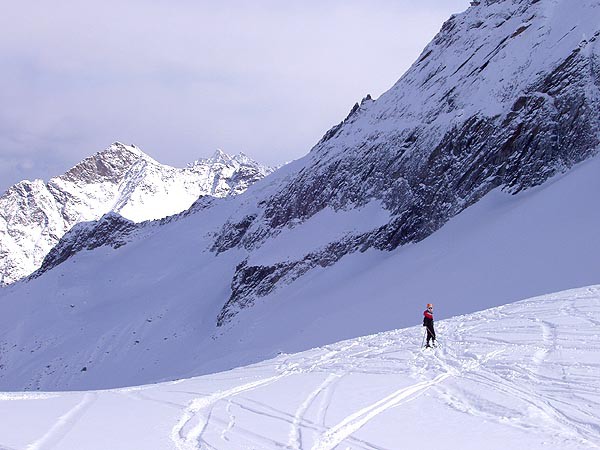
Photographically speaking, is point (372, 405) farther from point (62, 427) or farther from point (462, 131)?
point (462, 131)

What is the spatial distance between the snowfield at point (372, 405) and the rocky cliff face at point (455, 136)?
1217 inches

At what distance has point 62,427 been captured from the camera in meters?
11.3

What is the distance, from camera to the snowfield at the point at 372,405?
9.68 m

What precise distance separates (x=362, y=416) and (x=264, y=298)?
4721 centimetres

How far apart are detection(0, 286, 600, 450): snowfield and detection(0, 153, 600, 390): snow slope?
14.8 metres

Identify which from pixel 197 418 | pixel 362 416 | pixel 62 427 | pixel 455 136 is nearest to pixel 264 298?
pixel 455 136

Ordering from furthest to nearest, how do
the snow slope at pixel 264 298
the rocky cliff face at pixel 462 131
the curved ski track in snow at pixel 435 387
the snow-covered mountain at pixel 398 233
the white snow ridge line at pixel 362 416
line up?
the rocky cliff face at pixel 462 131 < the snow-covered mountain at pixel 398 233 < the snow slope at pixel 264 298 < the curved ski track in snow at pixel 435 387 < the white snow ridge line at pixel 362 416

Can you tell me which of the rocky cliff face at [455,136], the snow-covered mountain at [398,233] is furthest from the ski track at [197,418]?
the rocky cliff face at [455,136]

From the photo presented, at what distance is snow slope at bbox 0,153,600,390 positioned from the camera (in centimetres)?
3594

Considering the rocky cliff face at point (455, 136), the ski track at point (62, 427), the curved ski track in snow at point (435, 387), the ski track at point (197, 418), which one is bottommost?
the curved ski track in snow at point (435, 387)

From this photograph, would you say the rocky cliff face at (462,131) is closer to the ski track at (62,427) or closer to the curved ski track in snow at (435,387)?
the curved ski track in snow at (435,387)

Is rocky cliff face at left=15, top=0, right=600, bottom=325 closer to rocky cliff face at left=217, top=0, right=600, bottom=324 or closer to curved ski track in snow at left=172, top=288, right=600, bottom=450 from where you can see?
rocky cliff face at left=217, top=0, right=600, bottom=324

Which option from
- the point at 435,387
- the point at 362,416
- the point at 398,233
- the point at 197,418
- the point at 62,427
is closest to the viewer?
the point at 362,416

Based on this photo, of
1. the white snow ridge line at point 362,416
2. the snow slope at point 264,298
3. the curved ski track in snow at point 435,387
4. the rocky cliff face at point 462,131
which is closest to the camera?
the white snow ridge line at point 362,416
